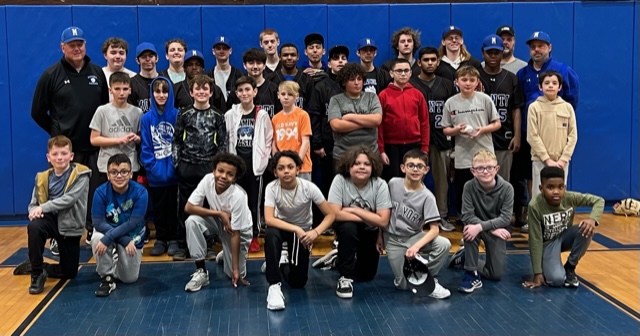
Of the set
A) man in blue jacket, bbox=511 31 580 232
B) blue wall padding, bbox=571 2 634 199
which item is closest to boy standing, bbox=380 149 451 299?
man in blue jacket, bbox=511 31 580 232

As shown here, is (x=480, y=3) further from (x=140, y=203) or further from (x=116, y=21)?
(x=140, y=203)

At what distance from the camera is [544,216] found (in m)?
4.67

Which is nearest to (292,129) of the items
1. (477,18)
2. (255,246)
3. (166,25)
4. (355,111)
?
(355,111)

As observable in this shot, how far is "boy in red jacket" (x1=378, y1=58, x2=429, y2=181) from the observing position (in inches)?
227

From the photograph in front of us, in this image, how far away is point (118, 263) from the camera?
4789 mm

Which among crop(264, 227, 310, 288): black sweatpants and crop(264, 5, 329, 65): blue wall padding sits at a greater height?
crop(264, 5, 329, 65): blue wall padding

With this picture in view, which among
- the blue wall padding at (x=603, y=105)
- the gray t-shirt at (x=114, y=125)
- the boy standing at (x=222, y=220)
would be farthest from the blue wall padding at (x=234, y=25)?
the blue wall padding at (x=603, y=105)

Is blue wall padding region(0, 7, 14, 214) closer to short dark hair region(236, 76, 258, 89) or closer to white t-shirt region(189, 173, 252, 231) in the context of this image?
short dark hair region(236, 76, 258, 89)

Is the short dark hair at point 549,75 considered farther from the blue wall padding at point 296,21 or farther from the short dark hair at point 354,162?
the blue wall padding at point 296,21

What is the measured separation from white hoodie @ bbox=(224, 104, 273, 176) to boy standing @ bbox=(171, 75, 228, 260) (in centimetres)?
13

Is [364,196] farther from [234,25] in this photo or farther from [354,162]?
[234,25]

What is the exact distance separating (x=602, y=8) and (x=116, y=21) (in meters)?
5.28

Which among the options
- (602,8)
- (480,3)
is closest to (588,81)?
(602,8)

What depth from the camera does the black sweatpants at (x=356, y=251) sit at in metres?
4.55
